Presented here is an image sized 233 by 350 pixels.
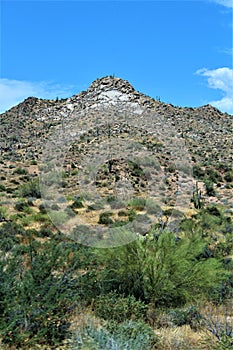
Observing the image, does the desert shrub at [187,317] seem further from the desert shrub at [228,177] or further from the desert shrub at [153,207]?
the desert shrub at [228,177]

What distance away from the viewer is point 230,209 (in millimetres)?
28406

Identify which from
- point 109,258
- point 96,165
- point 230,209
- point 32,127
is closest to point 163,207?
point 230,209

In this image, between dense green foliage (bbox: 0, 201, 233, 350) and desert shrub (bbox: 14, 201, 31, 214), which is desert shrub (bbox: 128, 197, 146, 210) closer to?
desert shrub (bbox: 14, 201, 31, 214)

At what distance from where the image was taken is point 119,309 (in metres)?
7.94

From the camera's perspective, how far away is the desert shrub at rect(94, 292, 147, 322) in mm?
7895

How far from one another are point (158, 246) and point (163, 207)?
58.1ft

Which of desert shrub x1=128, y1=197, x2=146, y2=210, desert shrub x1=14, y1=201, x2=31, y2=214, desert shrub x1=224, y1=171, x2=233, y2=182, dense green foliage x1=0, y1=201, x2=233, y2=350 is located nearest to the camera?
dense green foliage x1=0, y1=201, x2=233, y2=350

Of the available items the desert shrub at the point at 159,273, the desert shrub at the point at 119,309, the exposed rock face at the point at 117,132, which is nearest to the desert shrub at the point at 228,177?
Result: the exposed rock face at the point at 117,132

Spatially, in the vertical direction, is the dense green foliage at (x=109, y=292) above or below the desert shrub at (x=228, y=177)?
below

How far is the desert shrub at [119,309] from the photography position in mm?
7895

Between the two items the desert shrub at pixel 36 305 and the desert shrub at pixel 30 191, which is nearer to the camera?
the desert shrub at pixel 36 305

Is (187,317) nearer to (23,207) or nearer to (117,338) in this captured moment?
(117,338)

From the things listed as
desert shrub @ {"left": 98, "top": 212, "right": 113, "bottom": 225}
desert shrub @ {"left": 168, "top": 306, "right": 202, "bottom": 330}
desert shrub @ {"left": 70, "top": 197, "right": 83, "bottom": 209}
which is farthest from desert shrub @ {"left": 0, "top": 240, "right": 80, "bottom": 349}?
desert shrub @ {"left": 70, "top": 197, "right": 83, "bottom": 209}

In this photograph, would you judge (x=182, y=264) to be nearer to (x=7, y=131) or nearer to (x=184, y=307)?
(x=184, y=307)
